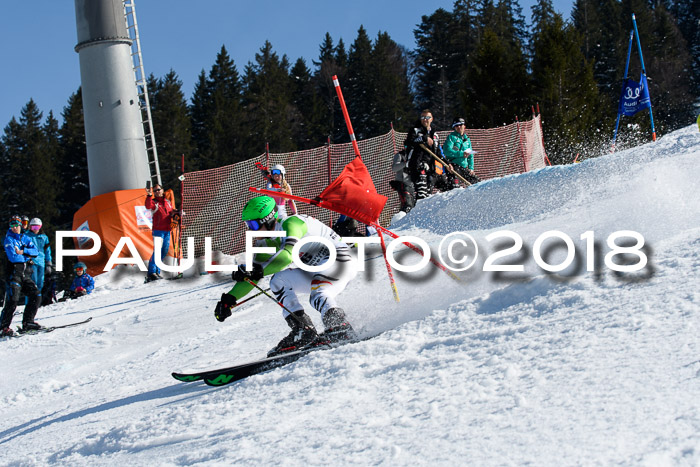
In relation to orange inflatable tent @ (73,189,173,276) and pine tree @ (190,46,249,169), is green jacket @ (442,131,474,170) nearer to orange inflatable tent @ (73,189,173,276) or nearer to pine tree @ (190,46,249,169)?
orange inflatable tent @ (73,189,173,276)

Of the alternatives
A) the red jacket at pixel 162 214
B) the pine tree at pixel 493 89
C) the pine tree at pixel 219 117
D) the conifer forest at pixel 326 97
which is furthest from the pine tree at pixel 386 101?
the red jacket at pixel 162 214

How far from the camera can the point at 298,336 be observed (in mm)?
5402

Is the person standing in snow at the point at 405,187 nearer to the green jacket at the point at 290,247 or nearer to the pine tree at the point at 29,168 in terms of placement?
the green jacket at the point at 290,247

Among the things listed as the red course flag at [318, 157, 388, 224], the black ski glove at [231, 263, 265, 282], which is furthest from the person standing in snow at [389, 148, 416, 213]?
the black ski glove at [231, 263, 265, 282]

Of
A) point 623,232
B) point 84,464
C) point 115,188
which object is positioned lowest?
point 84,464

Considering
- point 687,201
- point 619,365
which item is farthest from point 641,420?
point 687,201

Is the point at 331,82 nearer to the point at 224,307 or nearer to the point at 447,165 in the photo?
the point at 447,165

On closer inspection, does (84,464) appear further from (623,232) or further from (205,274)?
(205,274)

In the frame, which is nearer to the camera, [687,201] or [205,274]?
[687,201]

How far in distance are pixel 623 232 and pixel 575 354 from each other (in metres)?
2.51

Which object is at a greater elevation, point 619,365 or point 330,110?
point 330,110

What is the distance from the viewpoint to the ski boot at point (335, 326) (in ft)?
17.0

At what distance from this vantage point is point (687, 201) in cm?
618

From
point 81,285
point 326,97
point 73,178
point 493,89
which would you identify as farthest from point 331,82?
point 81,285
